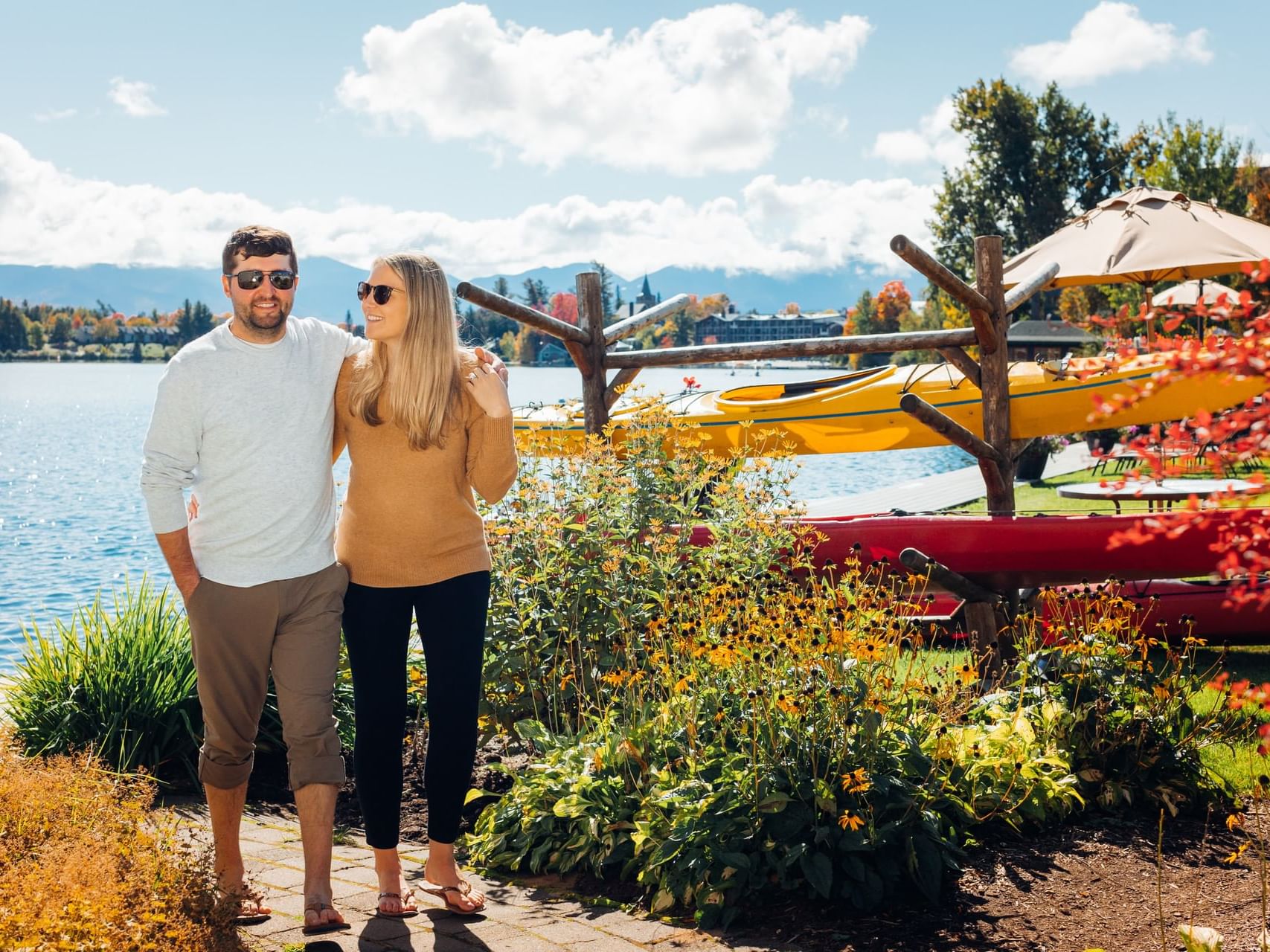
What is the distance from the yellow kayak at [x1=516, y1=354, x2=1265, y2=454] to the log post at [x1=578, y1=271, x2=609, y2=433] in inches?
116

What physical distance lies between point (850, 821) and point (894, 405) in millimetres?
9310

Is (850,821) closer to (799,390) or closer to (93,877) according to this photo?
(93,877)

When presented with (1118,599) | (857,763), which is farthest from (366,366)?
(1118,599)

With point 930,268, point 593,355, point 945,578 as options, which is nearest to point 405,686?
point 945,578

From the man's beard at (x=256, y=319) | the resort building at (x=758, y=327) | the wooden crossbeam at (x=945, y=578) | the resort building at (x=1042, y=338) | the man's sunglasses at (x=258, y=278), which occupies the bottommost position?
the wooden crossbeam at (x=945, y=578)

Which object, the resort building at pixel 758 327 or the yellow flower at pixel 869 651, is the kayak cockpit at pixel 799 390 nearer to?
the yellow flower at pixel 869 651

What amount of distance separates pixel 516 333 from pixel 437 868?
410 feet

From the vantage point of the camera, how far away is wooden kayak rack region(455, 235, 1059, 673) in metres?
6.30

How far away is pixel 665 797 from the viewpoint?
3.53 metres

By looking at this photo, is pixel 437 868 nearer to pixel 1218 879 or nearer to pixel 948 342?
pixel 1218 879

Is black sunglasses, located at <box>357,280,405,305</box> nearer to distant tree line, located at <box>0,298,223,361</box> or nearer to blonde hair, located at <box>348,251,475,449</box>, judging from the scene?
blonde hair, located at <box>348,251,475,449</box>

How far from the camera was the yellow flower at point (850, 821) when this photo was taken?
3213 millimetres

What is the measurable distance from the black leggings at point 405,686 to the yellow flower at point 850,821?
1.10m

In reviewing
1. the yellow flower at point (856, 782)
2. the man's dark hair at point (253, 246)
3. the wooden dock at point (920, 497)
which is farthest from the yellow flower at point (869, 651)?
the wooden dock at point (920, 497)
